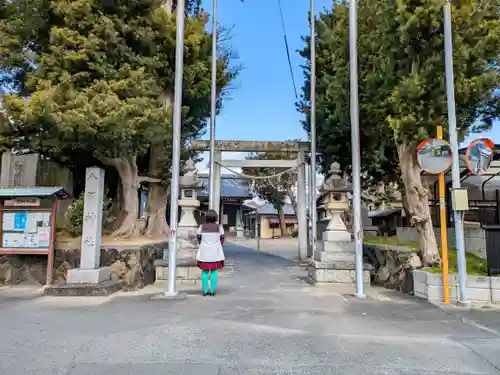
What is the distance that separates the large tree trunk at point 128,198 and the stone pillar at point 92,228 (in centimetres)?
263

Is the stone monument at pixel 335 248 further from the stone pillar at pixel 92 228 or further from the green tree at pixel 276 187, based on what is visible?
the green tree at pixel 276 187

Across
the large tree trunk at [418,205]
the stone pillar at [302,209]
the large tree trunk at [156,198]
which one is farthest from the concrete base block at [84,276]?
the stone pillar at [302,209]

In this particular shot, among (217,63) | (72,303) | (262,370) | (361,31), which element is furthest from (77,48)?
(262,370)

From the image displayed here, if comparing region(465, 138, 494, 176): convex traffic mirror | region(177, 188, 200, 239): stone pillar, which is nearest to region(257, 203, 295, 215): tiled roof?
region(177, 188, 200, 239): stone pillar

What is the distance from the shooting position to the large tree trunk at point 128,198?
10.7 meters

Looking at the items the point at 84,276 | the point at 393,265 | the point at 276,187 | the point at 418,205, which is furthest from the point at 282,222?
the point at 84,276

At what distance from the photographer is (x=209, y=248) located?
710 cm

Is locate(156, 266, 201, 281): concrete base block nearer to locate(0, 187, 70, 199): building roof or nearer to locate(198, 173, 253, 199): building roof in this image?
locate(0, 187, 70, 199): building roof

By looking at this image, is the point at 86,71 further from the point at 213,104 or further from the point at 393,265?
the point at 393,265

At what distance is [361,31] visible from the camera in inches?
435

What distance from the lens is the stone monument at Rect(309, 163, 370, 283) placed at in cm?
895

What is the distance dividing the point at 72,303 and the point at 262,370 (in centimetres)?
430

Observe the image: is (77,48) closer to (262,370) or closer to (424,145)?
(424,145)

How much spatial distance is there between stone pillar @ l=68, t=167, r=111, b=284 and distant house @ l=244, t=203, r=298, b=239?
3030cm
